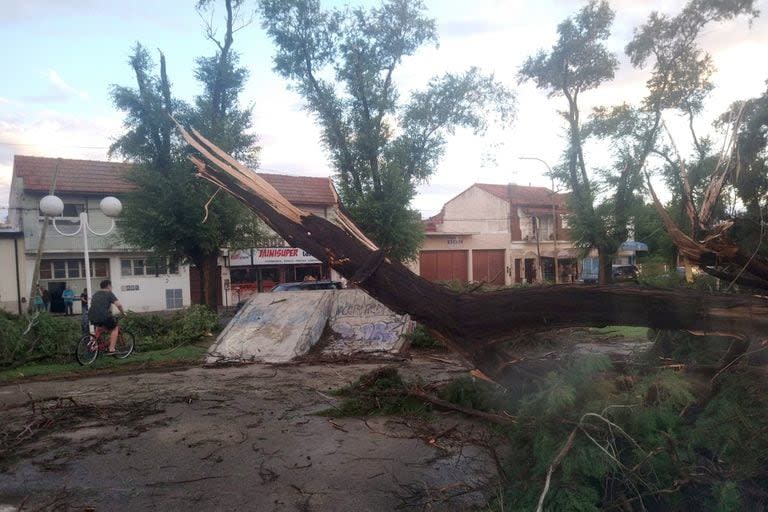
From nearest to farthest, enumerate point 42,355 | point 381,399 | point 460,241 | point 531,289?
point 531,289, point 381,399, point 42,355, point 460,241

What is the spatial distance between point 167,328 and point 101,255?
1718cm

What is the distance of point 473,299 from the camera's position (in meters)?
4.43

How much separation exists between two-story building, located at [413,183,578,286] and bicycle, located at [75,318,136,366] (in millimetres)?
26535

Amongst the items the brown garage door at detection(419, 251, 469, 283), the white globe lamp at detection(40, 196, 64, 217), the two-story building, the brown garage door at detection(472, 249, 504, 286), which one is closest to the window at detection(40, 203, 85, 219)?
the white globe lamp at detection(40, 196, 64, 217)

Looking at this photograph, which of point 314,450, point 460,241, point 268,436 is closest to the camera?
point 314,450

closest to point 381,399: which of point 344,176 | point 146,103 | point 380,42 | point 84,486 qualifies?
point 84,486

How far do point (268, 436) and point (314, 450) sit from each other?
701mm

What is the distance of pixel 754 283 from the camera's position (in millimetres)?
4770

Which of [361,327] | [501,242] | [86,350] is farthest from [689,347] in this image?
[501,242]

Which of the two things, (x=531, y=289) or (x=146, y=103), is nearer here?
(x=531, y=289)

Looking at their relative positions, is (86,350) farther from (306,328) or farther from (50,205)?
(306,328)

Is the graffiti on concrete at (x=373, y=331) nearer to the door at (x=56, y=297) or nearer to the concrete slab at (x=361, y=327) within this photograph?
the concrete slab at (x=361, y=327)

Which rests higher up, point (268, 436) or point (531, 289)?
point (531, 289)

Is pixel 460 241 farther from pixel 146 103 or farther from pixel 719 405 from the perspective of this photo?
pixel 719 405
